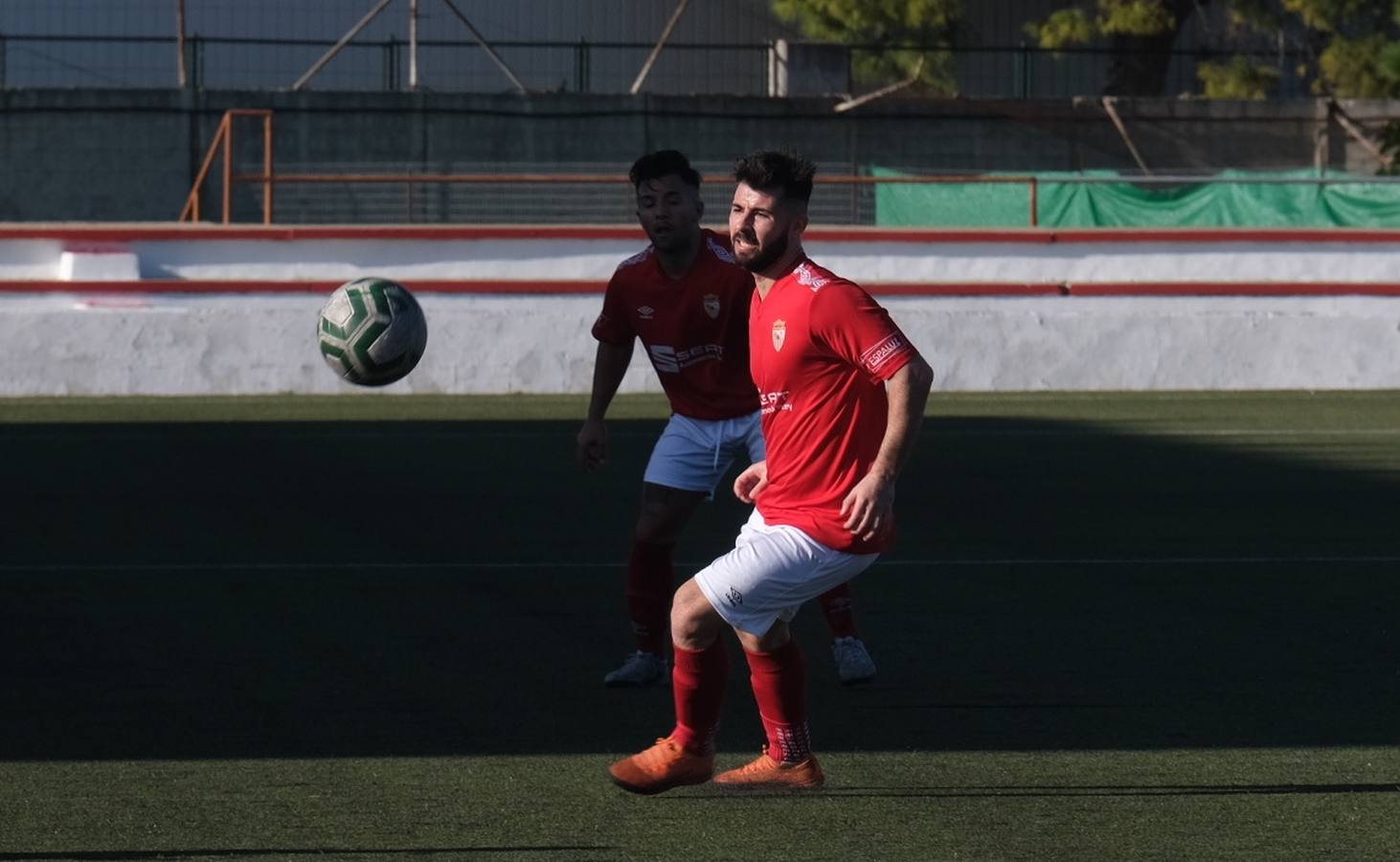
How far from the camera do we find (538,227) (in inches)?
896

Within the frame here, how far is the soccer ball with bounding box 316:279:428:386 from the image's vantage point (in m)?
9.73

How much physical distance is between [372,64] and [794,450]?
2603 cm

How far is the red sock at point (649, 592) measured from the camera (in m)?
7.76

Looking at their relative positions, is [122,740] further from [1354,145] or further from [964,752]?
[1354,145]

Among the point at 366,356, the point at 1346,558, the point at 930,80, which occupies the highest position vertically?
the point at 930,80

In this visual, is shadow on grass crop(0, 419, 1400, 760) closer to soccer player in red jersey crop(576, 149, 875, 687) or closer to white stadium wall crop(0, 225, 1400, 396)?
soccer player in red jersey crop(576, 149, 875, 687)

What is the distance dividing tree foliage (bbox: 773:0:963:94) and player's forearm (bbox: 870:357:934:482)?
1103 inches

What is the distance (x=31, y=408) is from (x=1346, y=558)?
11965 millimetres

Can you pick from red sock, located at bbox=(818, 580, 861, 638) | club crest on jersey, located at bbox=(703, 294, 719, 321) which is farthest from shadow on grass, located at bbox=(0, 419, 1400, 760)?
club crest on jersey, located at bbox=(703, 294, 719, 321)

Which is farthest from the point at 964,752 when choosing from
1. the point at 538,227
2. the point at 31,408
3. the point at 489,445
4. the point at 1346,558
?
the point at 538,227

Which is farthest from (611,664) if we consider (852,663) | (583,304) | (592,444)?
(583,304)

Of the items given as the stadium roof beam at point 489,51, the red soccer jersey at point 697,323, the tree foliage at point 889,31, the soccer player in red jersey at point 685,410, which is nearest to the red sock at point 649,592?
the soccer player in red jersey at point 685,410

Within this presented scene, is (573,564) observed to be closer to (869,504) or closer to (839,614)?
(839,614)

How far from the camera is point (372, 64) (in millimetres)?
30969
